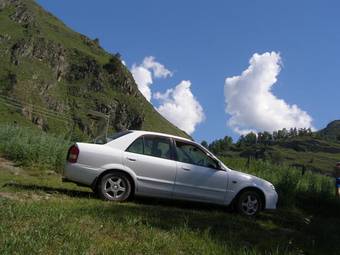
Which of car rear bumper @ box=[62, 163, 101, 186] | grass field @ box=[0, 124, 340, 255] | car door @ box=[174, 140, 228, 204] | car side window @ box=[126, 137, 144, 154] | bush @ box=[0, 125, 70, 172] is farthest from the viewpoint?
bush @ box=[0, 125, 70, 172]

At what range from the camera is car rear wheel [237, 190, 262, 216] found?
12133 millimetres

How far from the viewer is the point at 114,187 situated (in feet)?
36.4

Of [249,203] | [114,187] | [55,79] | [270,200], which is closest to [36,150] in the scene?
[114,187]

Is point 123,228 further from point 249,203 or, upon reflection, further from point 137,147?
point 249,203

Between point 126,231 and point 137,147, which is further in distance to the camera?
point 137,147

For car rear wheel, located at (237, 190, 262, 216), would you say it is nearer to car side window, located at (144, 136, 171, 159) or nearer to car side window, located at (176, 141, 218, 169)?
car side window, located at (176, 141, 218, 169)

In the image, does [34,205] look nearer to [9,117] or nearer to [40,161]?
[40,161]

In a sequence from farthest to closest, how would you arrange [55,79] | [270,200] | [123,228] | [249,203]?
[55,79]
[270,200]
[249,203]
[123,228]

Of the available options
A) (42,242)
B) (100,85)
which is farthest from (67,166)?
(100,85)

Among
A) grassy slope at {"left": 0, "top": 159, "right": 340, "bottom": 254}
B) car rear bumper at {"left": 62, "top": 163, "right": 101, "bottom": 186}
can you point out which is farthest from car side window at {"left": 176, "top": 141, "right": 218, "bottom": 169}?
car rear bumper at {"left": 62, "top": 163, "right": 101, "bottom": 186}

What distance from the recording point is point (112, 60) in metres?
200

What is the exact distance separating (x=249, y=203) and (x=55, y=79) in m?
161

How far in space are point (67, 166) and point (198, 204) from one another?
10.6 feet

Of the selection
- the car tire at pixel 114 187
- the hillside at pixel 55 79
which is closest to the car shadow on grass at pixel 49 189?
the car tire at pixel 114 187
